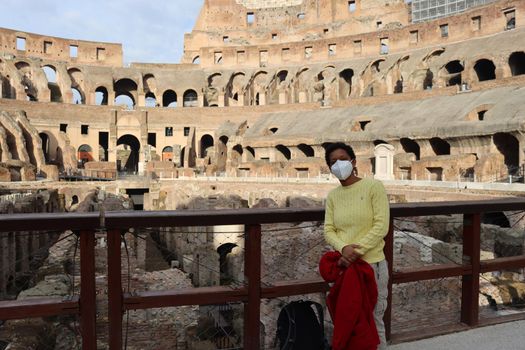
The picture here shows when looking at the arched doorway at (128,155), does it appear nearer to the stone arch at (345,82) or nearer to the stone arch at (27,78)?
the stone arch at (27,78)

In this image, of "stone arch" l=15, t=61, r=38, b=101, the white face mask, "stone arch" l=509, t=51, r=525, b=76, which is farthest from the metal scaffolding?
the white face mask

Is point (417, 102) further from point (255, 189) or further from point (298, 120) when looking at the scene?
point (255, 189)

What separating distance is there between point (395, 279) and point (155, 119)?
43.0 meters

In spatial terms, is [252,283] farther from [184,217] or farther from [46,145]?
[46,145]

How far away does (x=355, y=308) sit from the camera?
278 cm

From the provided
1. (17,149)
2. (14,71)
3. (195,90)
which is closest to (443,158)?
(17,149)

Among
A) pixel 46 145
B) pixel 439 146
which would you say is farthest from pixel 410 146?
pixel 46 145

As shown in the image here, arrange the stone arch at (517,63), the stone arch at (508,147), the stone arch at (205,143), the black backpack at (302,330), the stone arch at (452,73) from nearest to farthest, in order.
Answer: the black backpack at (302,330) → the stone arch at (508,147) → the stone arch at (517,63) → the stone arch at (452,73) → the stone arch at (205,143)

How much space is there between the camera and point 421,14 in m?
51.1

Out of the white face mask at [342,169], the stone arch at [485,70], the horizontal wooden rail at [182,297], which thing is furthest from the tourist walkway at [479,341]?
the stone arch at [485,70]

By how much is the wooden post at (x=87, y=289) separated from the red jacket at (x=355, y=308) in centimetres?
159

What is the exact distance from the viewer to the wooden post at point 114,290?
2.89 m

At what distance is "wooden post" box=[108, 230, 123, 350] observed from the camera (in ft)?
9.47

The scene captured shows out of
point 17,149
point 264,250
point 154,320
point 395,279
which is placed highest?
point 17,149
